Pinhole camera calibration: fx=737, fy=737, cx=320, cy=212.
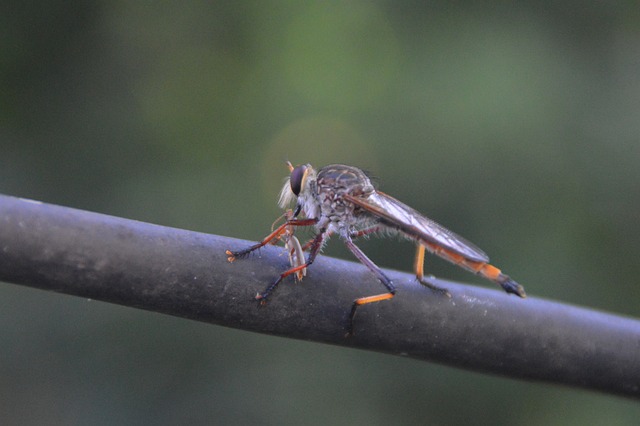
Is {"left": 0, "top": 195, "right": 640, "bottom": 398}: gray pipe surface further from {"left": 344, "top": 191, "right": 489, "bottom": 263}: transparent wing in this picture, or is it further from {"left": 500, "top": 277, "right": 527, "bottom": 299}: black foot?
{"left": 344, "top": 191, "right": 489, "bottom": 263}: transparent wing

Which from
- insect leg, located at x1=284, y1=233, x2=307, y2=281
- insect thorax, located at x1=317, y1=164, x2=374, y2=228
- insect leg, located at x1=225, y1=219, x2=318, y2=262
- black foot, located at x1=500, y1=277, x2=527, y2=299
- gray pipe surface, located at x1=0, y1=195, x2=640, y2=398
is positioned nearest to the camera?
gray pipe surface, located at x1=0, y1=195, x2=640, y2=398

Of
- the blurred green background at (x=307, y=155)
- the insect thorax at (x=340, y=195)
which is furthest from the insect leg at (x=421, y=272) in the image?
the blurred green background at (x=307, y=155)

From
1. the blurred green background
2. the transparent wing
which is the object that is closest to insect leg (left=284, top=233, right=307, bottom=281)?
the transparent wing

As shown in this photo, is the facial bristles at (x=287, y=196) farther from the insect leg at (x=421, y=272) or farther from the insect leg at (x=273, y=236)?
the insect leg at (x=421, y=272)

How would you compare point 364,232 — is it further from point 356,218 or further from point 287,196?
point 287,196

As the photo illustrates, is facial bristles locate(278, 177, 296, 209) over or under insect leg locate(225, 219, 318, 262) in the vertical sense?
over

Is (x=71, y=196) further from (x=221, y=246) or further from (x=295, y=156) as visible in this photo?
(x=221, y=246)

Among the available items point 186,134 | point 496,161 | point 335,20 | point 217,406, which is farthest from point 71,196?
point 496,161
